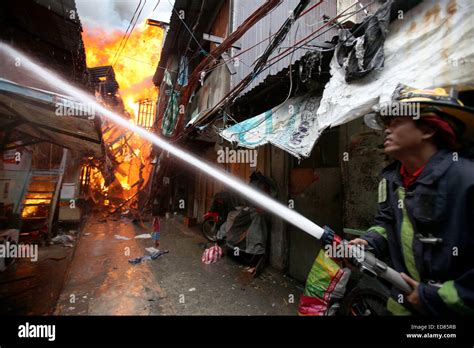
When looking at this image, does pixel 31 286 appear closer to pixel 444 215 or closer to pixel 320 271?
pixel 320 271

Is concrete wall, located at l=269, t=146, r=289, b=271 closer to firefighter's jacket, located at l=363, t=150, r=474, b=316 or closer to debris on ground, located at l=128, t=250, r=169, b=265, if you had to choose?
debris on ground, located at l=128, t=250, r=169, b=265

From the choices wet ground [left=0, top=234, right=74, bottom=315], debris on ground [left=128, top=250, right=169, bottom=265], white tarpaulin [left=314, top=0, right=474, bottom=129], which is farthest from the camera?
debris on ground [left=128, top=250, right=169, bottom=265]

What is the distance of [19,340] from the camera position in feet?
6.13

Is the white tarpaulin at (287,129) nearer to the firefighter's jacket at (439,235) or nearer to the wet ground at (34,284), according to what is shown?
the firefighter's jacket at (439,235)

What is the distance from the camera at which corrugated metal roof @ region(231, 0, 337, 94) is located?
3992 millimetres

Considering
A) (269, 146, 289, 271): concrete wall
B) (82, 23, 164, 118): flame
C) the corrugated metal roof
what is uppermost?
(82, 23, 164, 118): flame

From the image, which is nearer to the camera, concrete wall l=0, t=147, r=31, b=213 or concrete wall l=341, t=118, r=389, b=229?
concrete wall l=341, t=118, r=389, b=229

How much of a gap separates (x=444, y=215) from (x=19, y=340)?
3701mm

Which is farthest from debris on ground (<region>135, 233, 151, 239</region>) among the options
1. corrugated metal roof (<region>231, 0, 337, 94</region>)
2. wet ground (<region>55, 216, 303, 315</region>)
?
corrugated metal roof (<region>231, 0, 337, 94</region>)

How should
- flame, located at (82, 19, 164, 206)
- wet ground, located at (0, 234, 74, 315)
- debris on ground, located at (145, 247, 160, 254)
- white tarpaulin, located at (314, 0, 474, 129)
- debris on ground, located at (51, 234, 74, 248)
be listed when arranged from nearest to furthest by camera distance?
white tarpaulin, located at (314, 0, 474, 129) < wet ground, located at (0, 234, 74, 315) < debris on ground, located at (145, 247, 160, 254) < debris on ground, located at (51, 234, 74, 248) < flame, located at (82, 19, 164, 206)

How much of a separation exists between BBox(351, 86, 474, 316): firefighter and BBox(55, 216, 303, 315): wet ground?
311 cm

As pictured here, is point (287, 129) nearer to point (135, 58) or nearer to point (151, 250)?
point (151, 250)

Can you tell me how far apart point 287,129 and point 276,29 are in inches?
134

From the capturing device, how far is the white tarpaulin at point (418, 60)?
6.55 ft
